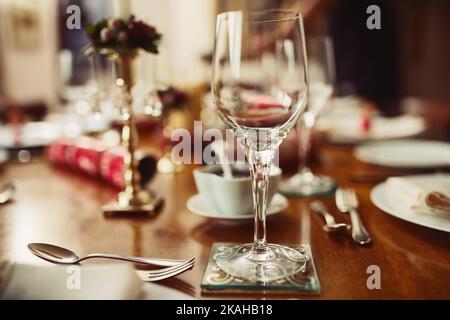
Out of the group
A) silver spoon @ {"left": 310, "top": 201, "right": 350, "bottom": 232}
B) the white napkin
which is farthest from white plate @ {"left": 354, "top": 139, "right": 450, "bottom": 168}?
the white napkin

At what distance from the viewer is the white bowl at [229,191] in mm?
626

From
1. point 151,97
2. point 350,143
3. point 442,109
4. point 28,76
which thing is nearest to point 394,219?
point 151,97

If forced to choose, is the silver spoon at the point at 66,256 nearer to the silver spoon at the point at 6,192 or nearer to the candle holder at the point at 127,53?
the candle holder at the point at 127,53

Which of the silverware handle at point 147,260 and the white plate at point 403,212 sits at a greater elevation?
the white plate at point 403,212

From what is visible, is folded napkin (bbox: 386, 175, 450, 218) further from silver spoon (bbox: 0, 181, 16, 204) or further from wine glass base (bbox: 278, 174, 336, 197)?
silver spoon (bbox: 0, 181, 16, 204)

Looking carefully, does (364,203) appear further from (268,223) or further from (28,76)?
(28,76)

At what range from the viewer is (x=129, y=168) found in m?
0.77

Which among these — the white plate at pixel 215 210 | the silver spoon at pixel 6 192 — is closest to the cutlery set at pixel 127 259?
the white plate at pixel 215 210

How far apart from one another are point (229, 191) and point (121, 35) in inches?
10.9

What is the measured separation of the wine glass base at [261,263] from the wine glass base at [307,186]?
10.4 inches

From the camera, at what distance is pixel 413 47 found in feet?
14.6

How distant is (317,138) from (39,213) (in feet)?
2.03

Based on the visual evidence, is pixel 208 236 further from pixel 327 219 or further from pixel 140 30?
pixel 140 30

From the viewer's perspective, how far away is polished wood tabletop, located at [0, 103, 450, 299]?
0.46 meters
